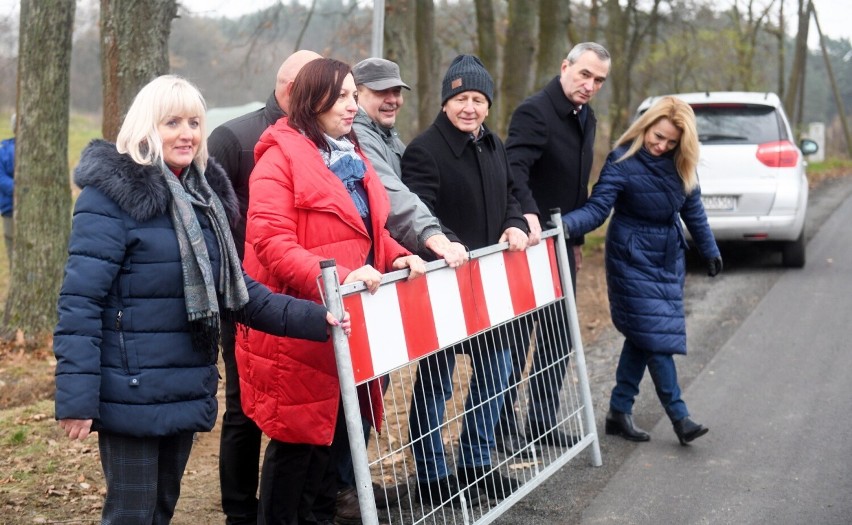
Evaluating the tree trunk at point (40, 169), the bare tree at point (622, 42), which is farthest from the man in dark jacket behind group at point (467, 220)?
the bare tree at point (622, 42)

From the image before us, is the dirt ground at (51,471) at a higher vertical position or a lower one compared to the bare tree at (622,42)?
lower

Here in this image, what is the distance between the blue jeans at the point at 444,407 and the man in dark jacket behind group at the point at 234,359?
696 millimetres

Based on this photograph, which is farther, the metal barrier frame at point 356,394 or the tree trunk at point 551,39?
the tree trunk at point 551,39

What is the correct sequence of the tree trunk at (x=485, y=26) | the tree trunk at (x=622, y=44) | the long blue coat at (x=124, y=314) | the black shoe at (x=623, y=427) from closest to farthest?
the long blue coat at (x=124, y=314) < the black shoe at (x=623, y=427) < the tree trunk at (x=485, y=26) < the tree trunk at (x=622, y=44)

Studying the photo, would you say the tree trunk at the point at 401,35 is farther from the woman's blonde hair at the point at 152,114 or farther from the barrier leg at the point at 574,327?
the woman's blonde hair at the point at 152,114

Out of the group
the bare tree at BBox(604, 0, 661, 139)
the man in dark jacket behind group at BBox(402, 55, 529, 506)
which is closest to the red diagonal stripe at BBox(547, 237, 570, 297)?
the man in dark jacket behind group at BBox(402, 55, 529, 506)

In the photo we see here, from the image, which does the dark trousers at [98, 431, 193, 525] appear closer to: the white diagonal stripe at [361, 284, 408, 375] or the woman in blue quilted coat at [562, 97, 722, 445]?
the white diagonal stripe at [361, 284, 408, 375]

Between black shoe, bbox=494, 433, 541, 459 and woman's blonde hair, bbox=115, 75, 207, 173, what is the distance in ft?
7.33

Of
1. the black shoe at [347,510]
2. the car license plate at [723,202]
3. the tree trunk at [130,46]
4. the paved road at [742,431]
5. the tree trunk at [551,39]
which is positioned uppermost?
the tree trunk at [551,39]

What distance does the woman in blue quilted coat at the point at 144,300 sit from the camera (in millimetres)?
3002

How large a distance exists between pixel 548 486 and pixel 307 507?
1502mm

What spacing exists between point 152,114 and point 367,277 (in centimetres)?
92

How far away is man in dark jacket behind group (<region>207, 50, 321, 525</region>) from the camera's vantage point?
167 inches

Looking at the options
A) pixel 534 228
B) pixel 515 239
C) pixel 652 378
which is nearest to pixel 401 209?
pixel 515 239
